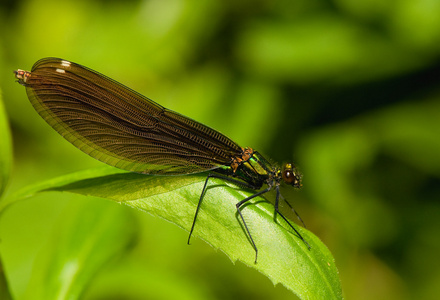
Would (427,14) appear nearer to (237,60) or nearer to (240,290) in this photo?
(237,60)

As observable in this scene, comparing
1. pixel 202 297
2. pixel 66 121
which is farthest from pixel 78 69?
pixel 202 297

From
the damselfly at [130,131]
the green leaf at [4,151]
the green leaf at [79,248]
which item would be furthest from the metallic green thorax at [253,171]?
the green leaf at [4,151]

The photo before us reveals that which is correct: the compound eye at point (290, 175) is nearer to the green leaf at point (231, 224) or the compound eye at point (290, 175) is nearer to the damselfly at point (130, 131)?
the damselfly at point (130, 131)

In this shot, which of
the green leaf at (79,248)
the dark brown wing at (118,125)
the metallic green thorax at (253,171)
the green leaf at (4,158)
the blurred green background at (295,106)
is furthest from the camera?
the blurred green background at (295,106)

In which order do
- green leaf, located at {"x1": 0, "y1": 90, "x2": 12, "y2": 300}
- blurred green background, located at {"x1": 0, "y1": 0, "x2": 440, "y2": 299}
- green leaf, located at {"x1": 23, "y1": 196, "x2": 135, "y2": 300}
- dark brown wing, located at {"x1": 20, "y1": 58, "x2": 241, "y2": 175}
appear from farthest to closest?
blurred green background, located at {"x1": 0, "y1": 0, "x2": 440, "y2": 299} < dark brown wing, located at {"x1": 20, "y1": 58, "x2": 241, "y2": 175} < green leaf, located at {"x1": 23, "y1": 196, "x2": 135, "y2": 300} < green leaf, located at {"x1": 0, "y1": 90, "x2": 12, "y2": 300}

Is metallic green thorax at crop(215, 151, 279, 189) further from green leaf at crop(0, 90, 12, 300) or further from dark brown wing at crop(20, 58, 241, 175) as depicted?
green leaf at crop(0, 90, 12, 300)

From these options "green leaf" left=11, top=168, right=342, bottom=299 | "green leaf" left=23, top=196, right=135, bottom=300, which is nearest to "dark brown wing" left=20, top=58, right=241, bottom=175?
"green leaf" left=23, top=196, right=135, bottom=300
